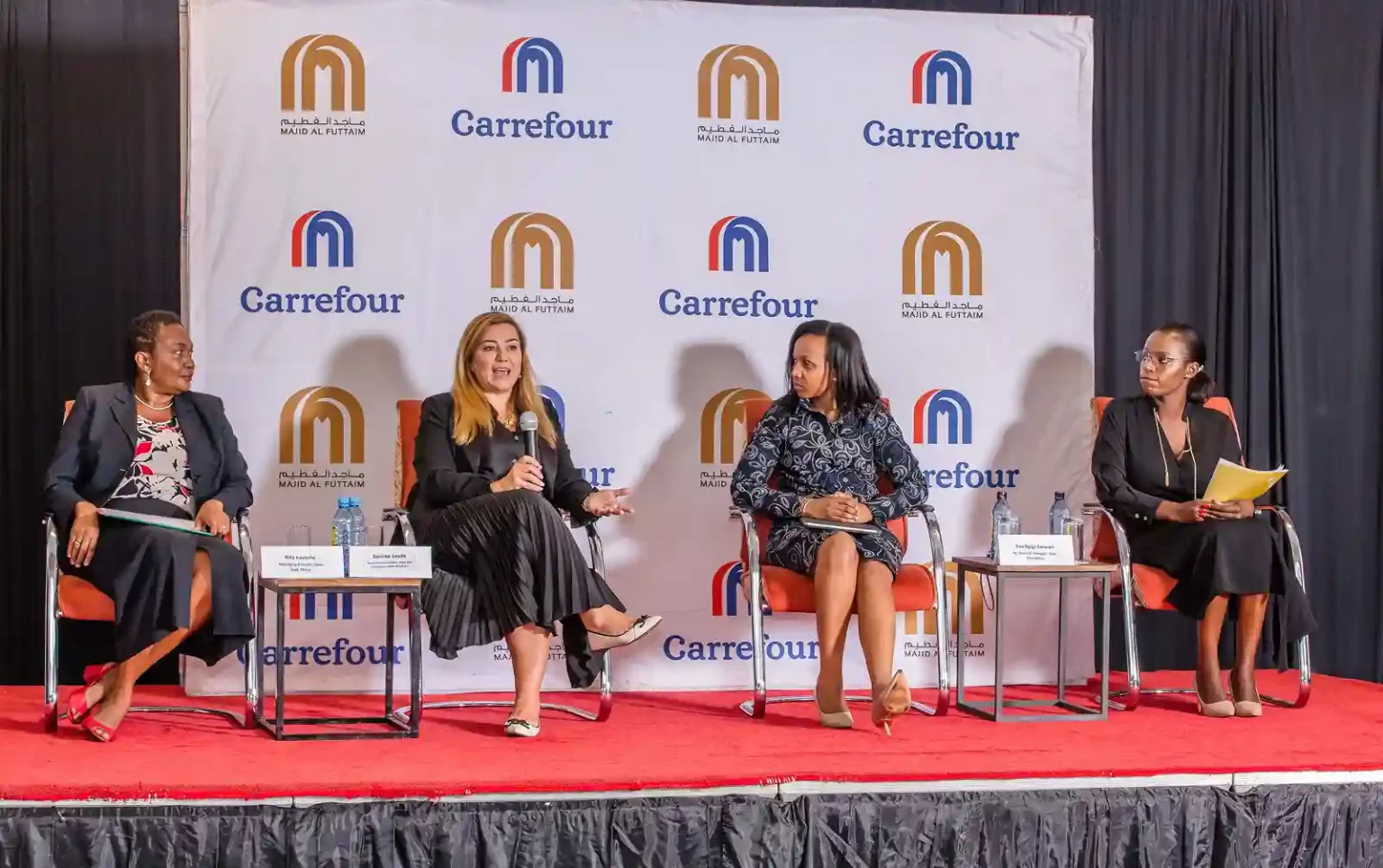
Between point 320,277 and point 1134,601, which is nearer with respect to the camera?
point 1134,601

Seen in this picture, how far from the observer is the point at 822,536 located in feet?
12.5

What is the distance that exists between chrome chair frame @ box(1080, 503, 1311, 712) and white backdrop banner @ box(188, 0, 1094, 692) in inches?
20.5

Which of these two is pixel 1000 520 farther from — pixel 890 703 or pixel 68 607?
pixel 68 607

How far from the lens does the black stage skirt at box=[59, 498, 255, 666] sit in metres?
3.45

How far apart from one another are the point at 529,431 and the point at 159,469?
102 cm

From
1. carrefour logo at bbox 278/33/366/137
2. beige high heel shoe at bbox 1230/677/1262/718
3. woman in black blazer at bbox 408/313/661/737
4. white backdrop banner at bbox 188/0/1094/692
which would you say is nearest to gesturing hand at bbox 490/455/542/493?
woman in black blazer at bbox 408/313/661/737

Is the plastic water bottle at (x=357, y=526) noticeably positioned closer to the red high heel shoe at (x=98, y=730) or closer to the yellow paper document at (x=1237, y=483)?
the red high heel shoe at (x=98, y=730)

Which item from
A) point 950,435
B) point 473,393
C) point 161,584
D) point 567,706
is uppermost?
point 473,393

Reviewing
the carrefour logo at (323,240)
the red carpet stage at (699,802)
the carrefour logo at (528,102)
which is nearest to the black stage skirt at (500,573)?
the red carpet stage at (699,802)

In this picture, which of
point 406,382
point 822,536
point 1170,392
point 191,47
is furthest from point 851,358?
point 191,47

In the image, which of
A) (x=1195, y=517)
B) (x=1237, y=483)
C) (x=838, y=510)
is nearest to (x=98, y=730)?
(x=838, y=510)

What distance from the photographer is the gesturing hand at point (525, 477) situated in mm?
3648

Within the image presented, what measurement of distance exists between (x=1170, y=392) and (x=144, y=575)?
297 centimetres

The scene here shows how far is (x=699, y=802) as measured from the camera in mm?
2869
